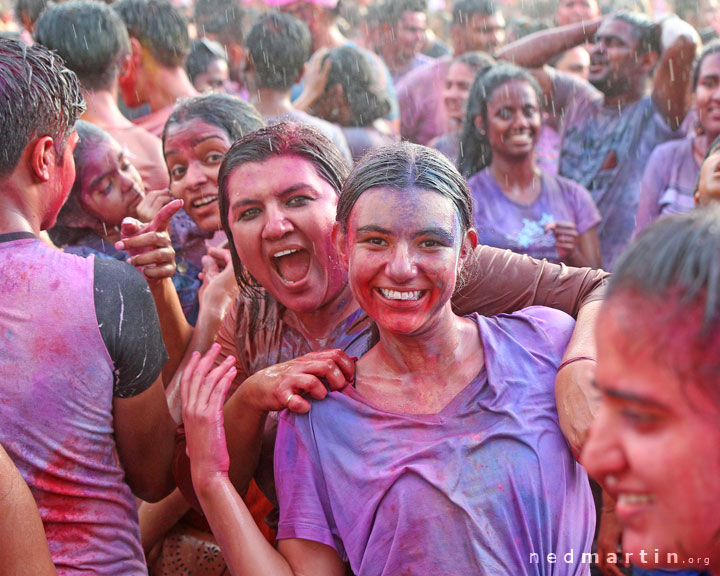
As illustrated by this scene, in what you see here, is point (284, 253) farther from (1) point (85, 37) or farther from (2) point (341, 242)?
(1) point (85, 37)

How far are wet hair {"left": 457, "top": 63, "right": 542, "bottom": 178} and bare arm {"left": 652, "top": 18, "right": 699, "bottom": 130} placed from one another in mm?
838

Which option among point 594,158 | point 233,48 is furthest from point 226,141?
point 233,48

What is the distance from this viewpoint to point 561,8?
26.8 ft

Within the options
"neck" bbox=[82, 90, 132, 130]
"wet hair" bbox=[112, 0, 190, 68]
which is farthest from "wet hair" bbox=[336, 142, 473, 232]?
"wet hair" bbox=[112, 0, 190, 68]

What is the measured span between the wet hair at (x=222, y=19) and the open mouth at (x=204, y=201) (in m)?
5.23

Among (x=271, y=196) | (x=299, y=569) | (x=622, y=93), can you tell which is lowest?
(x=299, y=569)

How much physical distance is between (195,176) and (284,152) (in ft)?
3.13

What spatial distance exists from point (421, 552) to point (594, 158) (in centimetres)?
415

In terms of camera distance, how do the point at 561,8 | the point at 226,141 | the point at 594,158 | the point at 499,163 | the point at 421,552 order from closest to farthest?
the point at 421,552
the point at 226,141
the point at 499,163
the point at 594,158
the point at 561,8

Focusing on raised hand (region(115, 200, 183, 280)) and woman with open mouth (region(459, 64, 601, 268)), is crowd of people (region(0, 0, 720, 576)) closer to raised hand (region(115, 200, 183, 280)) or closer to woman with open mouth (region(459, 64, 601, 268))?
raised hand (region(115, 200, 183, 280))

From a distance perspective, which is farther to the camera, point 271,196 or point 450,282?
point 271,196

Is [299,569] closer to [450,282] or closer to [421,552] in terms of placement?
[421,552]

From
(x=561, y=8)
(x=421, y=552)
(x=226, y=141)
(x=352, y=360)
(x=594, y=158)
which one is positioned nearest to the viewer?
(x=421, y=552)

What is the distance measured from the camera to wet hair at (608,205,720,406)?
42.7 inches
